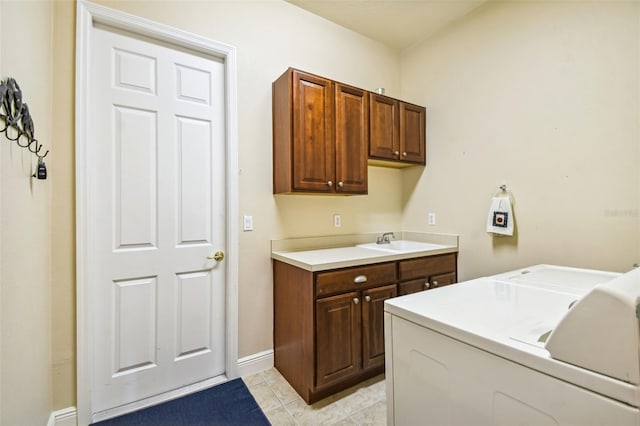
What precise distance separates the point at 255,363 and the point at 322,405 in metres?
0.63

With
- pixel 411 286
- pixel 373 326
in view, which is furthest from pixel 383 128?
pixel 373 326

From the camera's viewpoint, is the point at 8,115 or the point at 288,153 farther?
the point at 288,153

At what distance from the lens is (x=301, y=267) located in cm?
188

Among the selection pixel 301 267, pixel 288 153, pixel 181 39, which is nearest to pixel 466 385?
pixel 301 267

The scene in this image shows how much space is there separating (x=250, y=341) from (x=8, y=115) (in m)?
1.84

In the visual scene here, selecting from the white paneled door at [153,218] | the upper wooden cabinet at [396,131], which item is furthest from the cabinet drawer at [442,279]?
the white paneled door at [153,218]

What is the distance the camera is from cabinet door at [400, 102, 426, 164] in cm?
267

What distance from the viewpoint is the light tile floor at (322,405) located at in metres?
1.67

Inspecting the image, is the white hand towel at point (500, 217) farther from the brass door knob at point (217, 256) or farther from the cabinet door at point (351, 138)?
the brass door knob at point (217, 256)

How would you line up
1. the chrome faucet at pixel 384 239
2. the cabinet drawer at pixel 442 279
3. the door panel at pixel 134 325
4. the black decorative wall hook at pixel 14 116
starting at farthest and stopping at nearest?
the chrome faucet at pixel 384 239, the cabinet drawer at pixel 442 279, the door panel at pixel 134 325, the black decorative wall hook at pixel 14 116

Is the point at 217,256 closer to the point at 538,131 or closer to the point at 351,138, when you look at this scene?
the point at 351,138

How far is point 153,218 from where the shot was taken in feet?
6.18

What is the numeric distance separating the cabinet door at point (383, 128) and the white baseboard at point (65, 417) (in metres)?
2.57

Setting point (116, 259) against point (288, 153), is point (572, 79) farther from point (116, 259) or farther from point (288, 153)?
point (116, 259)
